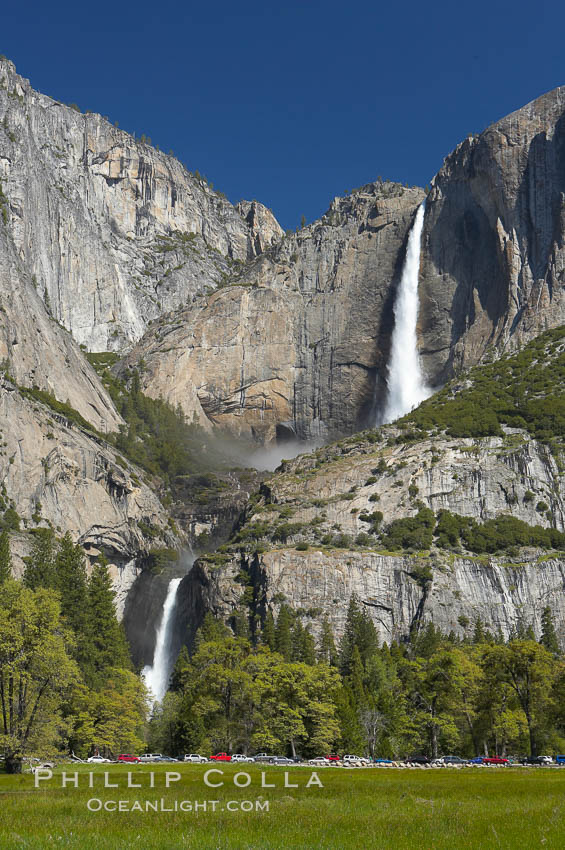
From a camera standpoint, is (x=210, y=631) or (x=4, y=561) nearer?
(x=4, y=561)

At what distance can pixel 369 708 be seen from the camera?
251 ft

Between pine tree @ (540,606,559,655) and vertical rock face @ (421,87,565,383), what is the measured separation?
61483 millimetres

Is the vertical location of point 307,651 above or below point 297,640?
below

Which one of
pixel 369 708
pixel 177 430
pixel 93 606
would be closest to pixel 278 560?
pixel 93 606

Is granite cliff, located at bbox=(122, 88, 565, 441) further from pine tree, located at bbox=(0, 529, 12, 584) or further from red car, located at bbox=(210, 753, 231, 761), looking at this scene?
red car, located at bbox=(210, 753, 231, 761)

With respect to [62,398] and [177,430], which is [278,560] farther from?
[177,430]

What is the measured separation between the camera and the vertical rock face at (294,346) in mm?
183250

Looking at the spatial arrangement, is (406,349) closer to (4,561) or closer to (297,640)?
(297,640)

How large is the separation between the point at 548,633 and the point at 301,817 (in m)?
79.7

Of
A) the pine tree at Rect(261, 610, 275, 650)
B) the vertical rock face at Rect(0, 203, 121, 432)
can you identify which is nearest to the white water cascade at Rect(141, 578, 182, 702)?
the pine tree at Rect(261, 610, 275, 650)

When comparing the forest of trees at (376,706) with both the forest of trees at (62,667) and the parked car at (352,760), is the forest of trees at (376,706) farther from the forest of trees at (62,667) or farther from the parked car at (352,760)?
the forest of trees at (62,667)

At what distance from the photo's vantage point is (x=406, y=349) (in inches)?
7028

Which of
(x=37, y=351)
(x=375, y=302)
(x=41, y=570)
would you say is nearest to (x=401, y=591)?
(x=41, y=570)

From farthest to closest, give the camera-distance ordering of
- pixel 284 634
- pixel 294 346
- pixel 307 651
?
pixel 294 346 < pixel 284 634 < pixel 307 651
